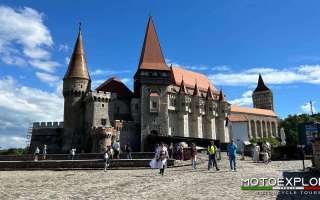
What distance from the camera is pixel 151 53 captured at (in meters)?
59.4

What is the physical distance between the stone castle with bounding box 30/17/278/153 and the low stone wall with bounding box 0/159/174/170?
2455 cm

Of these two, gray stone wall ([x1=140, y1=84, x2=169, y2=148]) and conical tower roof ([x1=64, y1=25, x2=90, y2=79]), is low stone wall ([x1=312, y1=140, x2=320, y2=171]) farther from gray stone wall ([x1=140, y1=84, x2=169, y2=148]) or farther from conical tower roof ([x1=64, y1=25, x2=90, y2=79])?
conical tower roof ([x1=64, y1=25, x2=90, y2=79])

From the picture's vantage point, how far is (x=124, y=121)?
52.6 metres

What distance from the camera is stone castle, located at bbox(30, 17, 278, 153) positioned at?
50469 millimetres

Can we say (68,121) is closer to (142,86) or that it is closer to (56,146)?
(56,146)

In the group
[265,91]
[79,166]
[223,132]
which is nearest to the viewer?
[79,166]

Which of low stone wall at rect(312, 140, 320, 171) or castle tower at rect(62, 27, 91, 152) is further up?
castle tower at rect(62, 27, 91, 152)

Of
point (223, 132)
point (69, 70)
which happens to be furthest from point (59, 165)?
point (223, 132)

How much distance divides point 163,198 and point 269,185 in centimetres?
331

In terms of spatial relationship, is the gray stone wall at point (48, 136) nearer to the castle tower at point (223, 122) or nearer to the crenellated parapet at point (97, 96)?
the crenellated parapet at point (97, 96)

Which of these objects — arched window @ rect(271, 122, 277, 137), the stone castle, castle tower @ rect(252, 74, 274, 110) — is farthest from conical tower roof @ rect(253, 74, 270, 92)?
the stone castle

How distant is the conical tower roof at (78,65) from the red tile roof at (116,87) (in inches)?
179

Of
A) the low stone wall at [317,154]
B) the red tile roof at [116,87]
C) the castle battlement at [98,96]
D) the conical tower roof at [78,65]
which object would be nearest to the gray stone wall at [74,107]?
the conical tower roof at [78,65]

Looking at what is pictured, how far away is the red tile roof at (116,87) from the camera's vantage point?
57375 millimetres
